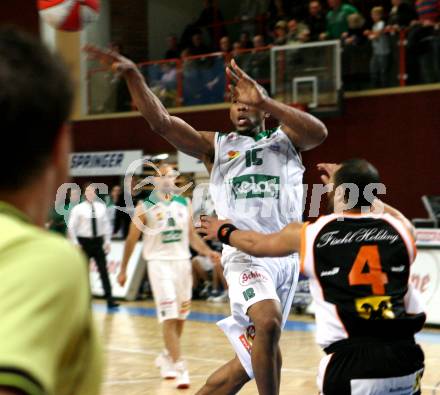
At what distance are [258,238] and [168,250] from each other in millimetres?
4854

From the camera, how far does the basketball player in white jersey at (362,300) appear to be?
3.83 metres

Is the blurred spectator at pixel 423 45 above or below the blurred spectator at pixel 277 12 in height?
below

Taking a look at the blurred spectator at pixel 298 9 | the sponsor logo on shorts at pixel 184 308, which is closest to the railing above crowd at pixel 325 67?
the blurred spectator at pixel 298 9

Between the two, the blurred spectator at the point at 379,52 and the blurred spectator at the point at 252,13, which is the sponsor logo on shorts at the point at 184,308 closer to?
the blurred spectator at the point at 379,52

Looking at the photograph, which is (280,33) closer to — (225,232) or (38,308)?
(225,232)

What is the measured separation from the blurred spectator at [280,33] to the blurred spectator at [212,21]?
3.53 metres

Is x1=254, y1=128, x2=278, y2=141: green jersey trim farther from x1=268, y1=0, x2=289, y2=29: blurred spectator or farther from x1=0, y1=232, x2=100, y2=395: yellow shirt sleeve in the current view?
x1=268, y1=0, x2=289, y2=29: blurred spectator

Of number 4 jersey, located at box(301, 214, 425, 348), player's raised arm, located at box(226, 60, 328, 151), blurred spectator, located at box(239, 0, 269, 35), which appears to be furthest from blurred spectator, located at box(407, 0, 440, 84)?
number 4 jersey, located at box(301, 214, 425, 348)

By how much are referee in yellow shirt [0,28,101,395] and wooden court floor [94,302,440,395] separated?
6.16m

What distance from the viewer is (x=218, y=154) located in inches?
228

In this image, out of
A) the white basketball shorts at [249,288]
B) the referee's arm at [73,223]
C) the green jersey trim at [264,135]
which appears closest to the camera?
the white basketball shorts at [249,288]

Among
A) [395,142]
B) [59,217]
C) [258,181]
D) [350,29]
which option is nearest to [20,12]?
[59,217]

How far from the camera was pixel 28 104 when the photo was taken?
1.17m

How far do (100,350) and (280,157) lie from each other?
14.7ft
